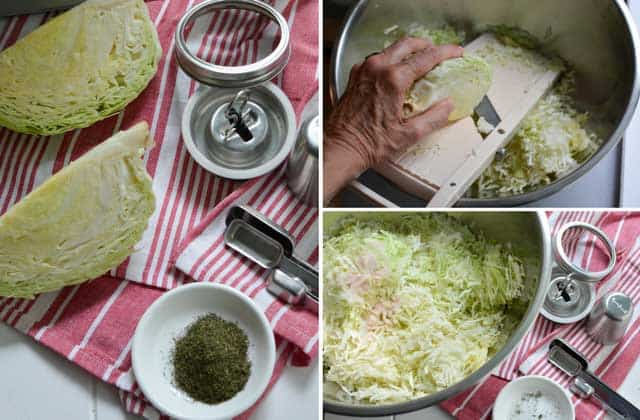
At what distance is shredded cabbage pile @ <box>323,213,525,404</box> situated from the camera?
0.50m

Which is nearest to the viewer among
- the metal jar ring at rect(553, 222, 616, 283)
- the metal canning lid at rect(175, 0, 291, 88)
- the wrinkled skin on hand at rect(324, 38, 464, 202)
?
the wrinkled skin on hand at rect(324, 38, 464, 202)

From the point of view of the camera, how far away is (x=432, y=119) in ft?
1.47

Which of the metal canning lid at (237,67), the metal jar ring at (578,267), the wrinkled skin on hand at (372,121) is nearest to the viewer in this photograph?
the wrinkled skin on hand at (372,121)

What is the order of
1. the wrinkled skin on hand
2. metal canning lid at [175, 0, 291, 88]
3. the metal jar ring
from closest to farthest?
the wrinkled skin on hand, the metal jar ring, metal canning lid at [175, 0, 291, 88]

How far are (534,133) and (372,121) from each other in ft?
0.43

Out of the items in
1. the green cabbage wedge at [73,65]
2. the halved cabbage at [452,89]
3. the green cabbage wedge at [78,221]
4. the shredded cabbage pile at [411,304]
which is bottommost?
the green cabbage wedge at [78,221]

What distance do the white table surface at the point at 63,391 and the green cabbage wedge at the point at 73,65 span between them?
229 mm

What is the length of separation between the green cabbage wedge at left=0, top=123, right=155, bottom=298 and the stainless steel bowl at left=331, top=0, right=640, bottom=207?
0.94 feet

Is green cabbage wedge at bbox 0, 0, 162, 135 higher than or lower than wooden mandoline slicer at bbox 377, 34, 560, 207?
lower

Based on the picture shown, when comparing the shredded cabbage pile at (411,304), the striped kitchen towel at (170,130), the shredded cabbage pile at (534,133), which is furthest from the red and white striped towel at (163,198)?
the shredded cabbage pile at (534,133)

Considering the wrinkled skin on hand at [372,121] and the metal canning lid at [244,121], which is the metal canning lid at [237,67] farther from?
the wrinkled skin on hand at [372,121]

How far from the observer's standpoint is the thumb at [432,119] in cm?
44

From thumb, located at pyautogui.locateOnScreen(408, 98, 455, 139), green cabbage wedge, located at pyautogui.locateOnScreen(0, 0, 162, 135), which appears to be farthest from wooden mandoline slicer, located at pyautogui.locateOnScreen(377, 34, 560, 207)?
green cabbage wedge, located at pyautogui.locateOnScreen(0, 0, 162, 135)

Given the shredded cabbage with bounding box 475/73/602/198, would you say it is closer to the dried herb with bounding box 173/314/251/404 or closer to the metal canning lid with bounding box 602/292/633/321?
the metal canning lid with bounding box 602/292/633/321
